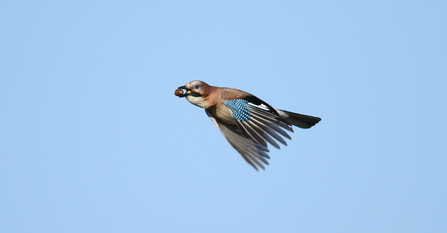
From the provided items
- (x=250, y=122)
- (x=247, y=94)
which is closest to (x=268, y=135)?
(x=250, y=122)

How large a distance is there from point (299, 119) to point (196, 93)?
7.15 ft

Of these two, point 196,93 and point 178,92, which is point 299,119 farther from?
point 178,92

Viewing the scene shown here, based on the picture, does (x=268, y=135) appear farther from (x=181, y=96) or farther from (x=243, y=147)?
(x=181, y=96)

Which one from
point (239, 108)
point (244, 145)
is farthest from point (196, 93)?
point (244, 145)

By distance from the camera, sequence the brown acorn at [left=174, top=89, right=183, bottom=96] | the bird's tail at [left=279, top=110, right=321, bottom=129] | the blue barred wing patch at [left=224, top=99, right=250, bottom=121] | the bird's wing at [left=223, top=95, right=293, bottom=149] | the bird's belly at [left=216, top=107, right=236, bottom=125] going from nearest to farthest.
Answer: the bird's wing at [left=223, top=95, right=293, bottom=149]
the blue barred wing patch at [left=224, top=99, right=250, bottom=121]
the bird's belly at [left=216, top=107, right=236, bottom=125]
the brown acorn at [left=174, top=89, right=183, bottom=96]
the bird's tail at [left=279, top=110, right=321, bottom=129]

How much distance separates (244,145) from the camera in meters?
12.9

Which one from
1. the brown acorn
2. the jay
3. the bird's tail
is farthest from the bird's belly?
the bird's tail

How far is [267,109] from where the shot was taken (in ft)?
41.9


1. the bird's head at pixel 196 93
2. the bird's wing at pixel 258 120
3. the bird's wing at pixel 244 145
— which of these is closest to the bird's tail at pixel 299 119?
the bird's wing at pixel 258 120

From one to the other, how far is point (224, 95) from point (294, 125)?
1.72m

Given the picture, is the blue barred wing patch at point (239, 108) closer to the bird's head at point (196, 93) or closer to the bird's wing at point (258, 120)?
the bird's wing at point (258, 120)

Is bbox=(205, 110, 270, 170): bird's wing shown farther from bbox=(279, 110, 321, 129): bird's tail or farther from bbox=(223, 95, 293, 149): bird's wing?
bbox=(279, 110, 321, 129): bird's tail

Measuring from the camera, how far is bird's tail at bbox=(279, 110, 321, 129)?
13930 millimetres

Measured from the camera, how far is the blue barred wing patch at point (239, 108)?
41.4 feet
